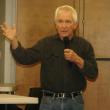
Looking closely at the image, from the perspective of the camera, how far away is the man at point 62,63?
93.2 inches

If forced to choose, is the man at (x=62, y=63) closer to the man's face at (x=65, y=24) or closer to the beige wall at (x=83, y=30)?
the man's face at (x=65, y=24)

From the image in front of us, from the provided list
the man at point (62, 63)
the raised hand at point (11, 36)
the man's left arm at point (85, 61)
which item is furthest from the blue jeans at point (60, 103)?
the raised hand at point (11, 36)

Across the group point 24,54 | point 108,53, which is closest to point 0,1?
point 108,53

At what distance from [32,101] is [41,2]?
182 cm

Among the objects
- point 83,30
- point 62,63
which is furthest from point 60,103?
point 83,30

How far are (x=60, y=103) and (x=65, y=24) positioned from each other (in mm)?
557

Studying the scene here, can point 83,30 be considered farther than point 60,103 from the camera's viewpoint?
Yes

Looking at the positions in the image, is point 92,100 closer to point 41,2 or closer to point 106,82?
point 106,82

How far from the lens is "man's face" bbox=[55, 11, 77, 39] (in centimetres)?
243

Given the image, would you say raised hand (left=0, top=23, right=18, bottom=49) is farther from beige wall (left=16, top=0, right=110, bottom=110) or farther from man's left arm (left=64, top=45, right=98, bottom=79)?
beige wall (left=16, top=0, right=110, bottom=110)

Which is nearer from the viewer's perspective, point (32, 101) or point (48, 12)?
point (32, 101)

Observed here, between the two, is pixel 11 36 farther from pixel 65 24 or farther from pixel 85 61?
pixel 85 61

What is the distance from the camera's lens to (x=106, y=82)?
366 cm

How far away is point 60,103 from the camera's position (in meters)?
2.36
